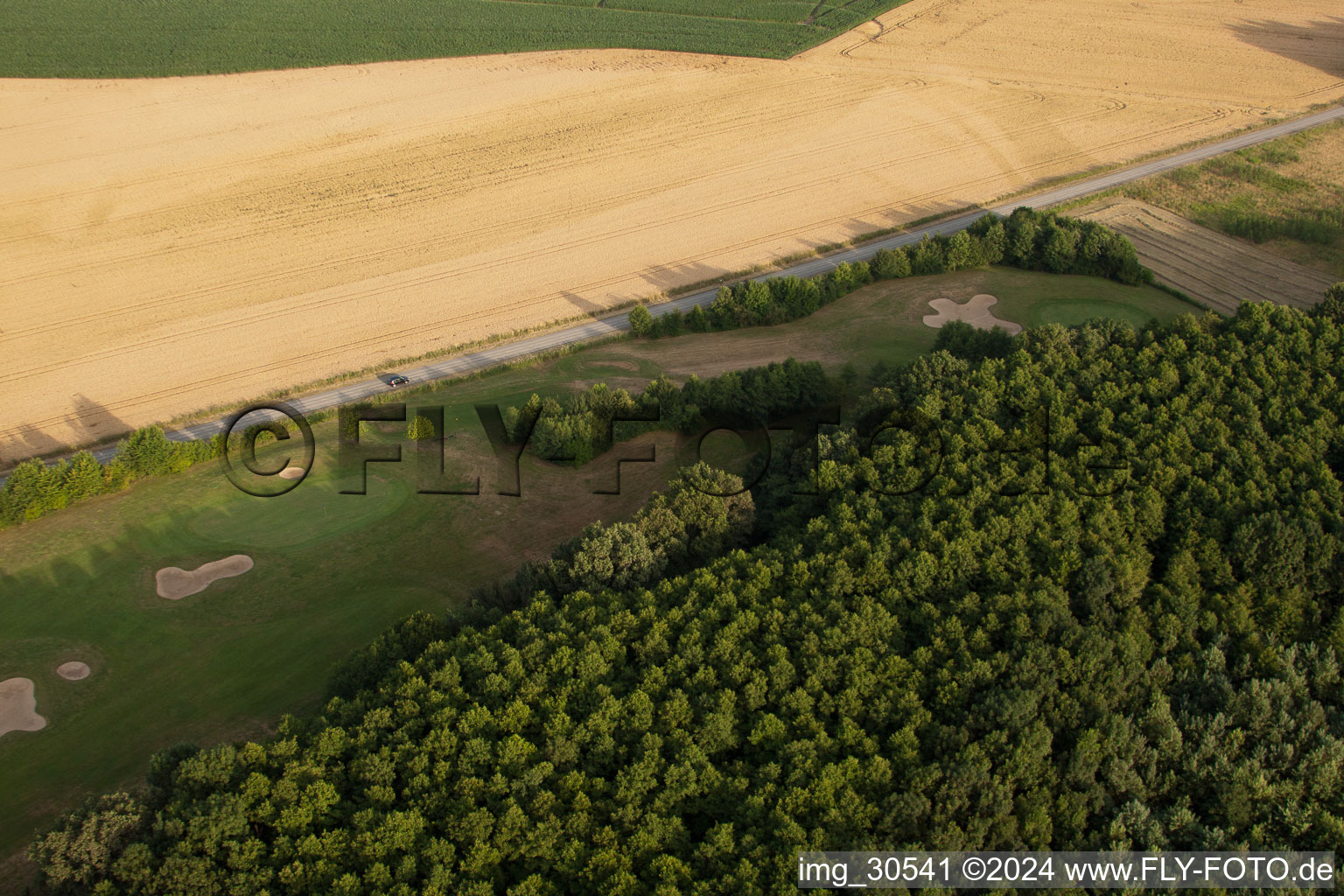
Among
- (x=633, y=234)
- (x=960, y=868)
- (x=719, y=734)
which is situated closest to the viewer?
(x=960, y=868)

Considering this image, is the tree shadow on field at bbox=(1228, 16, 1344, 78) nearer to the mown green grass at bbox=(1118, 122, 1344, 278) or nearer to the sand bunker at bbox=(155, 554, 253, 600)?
the mown green grass at bbox=(1118, 122, 1344, 278)

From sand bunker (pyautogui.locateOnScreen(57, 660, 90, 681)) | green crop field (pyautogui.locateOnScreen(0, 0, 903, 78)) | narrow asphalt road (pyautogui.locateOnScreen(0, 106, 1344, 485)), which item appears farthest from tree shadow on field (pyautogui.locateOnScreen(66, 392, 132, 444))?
green crop field (pyautogui.locateOnScreen(0, 0, 903, 78))

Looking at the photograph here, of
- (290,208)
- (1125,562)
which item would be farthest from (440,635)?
(290,208)

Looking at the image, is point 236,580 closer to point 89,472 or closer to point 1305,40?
point 89,472

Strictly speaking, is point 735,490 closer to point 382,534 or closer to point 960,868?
point 382,534

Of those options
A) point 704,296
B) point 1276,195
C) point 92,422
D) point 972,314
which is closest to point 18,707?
point 92,422

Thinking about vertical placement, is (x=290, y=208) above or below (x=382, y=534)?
above
